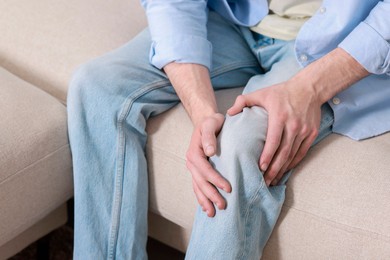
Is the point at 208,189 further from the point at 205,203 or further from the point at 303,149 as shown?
Result: the point at 303,149

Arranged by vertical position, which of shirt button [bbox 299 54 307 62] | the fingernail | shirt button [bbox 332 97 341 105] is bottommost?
the fingernail

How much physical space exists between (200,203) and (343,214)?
0.73ft

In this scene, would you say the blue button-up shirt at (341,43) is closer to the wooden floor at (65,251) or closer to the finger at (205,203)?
the finger at (205,203)

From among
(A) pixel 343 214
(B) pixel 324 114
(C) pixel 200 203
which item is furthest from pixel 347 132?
(C) pixel 200 203

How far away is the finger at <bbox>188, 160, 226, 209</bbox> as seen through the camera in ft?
2.88

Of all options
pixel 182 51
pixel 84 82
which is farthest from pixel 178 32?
pixel 84 82

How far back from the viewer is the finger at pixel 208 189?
878 mm

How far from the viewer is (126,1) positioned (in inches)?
56.3

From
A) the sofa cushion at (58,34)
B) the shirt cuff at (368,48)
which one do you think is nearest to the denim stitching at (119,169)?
the sofa cushion at (58,34)

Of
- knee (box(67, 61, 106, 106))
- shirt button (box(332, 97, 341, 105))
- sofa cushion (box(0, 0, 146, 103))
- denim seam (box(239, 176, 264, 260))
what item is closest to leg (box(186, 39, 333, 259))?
denim seam (box(239, 176, 264, 260))

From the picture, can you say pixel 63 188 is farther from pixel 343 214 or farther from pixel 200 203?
pixel 343 214

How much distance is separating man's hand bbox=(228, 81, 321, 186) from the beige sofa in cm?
4

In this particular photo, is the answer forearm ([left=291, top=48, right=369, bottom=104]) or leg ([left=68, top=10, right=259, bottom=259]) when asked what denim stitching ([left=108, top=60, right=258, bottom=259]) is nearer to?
leg ([left=68, top=10, right=259, bottom=259])

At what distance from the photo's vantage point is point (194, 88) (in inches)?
40.5
